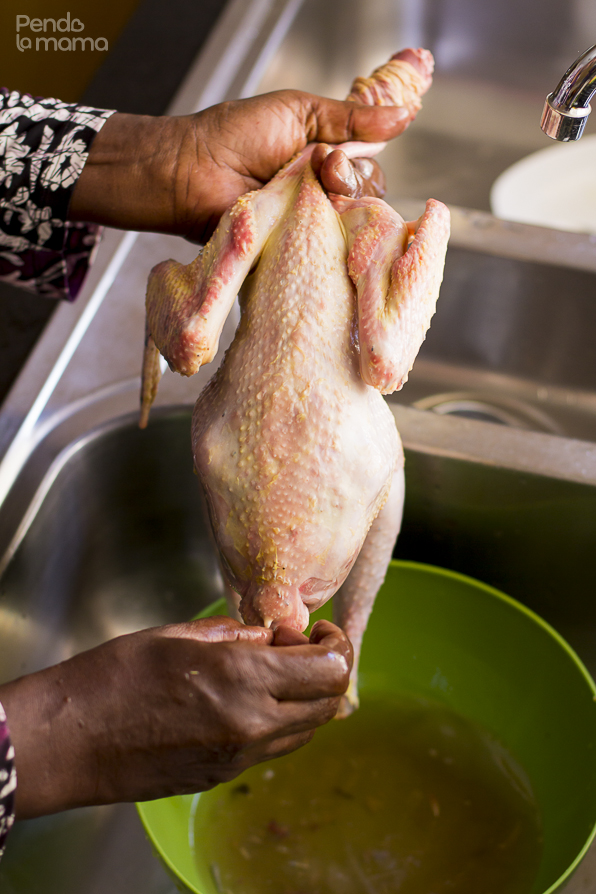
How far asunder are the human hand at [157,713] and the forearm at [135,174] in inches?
24.5

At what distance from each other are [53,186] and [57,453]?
1.33ft

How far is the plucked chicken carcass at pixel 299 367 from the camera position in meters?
0.84

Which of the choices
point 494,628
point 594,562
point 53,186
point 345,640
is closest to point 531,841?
point 494,628

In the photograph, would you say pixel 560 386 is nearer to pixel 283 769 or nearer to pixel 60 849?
pixel 283 769

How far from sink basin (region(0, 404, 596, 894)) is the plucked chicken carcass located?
1.24 ft

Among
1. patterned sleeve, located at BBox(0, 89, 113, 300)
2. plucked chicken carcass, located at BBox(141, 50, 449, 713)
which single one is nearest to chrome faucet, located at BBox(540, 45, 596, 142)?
plucked chicken carcass, located at BBox(141, 50, 449, 713)

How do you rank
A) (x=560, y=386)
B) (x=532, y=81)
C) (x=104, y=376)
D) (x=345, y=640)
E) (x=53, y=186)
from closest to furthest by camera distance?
(x=345, y=640) < (x=53, y=186) < (x=104, y=376) < (x=560, y=386) < (x=532, y=81)

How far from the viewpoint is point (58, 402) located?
51.7 inches

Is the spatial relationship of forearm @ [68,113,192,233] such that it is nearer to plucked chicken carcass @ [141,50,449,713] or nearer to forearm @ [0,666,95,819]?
plucked chicken carcass @ [141,50,449,713]

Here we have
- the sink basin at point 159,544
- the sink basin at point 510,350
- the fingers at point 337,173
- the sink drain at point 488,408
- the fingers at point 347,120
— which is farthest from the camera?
the sink drain at point 488,408

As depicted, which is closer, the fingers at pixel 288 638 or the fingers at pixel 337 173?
the fingers at pixel 288 638

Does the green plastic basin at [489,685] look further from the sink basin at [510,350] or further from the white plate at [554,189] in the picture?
the white plate at [554,189]

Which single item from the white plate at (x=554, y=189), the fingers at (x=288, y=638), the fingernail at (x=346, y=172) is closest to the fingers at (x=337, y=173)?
the fingernail at (x=346, y=172)

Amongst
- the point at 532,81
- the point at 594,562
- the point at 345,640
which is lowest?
the point at 594,562
